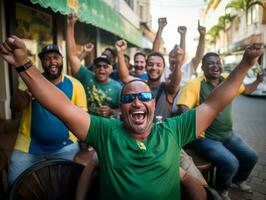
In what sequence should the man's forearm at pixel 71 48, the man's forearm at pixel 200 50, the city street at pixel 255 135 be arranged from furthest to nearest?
the man's forearm at pixel 200 50 → the city street at pixel 255 135 → the man's forearm at pixel 71 48

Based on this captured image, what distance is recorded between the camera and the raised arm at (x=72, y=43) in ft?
13.0

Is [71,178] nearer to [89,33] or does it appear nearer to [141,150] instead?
[141,150]

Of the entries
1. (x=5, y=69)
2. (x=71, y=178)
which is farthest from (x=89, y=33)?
(x=71, y=178)

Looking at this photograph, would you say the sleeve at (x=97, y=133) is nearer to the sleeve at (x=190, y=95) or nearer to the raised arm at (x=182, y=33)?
the sleeve at (x=190, y=95)

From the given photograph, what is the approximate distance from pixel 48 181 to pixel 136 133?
74cm

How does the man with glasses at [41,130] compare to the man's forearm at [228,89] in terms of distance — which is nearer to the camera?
the man's forearm at [228,89]

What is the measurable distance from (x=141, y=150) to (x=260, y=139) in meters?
6.03

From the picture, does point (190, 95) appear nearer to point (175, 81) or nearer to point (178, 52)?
point (175, 81)

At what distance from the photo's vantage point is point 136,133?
7.99 ft

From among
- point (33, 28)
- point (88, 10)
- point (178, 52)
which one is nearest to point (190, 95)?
point (178, 52)

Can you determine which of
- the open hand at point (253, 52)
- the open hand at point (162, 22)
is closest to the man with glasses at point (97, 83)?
the open hand at point (162, 22)

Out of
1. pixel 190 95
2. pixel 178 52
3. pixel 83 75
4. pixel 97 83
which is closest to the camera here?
pixel 178 52

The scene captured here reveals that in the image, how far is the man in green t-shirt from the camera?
2.19m

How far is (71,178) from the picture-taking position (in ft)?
8.56
